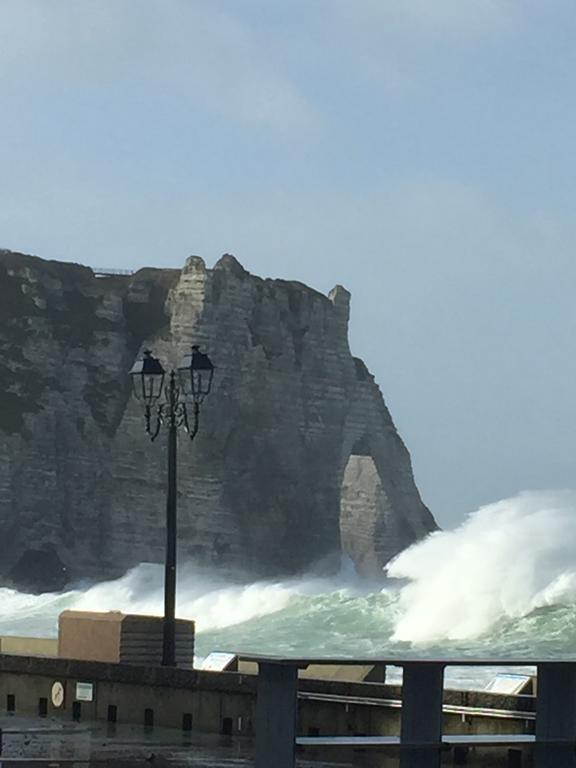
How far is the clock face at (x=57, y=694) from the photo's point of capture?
23.5m

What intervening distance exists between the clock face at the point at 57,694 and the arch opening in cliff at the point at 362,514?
416 ft

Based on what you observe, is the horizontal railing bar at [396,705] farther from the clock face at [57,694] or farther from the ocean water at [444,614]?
the ocean water at [444,614]

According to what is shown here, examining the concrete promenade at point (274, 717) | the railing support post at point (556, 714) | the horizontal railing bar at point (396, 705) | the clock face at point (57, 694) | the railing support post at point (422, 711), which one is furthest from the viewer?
the clock face at point (57, 694)

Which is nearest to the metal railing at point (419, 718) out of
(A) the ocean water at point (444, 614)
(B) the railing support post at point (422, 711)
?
(B) the railing support post at point (422, 711)

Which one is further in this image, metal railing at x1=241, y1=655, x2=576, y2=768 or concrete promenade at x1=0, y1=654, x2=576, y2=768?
concrete promenade at x1=0, y1=654, x2=576, y2=768

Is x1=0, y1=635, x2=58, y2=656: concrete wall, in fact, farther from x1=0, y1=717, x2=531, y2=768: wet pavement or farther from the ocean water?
the ocean water

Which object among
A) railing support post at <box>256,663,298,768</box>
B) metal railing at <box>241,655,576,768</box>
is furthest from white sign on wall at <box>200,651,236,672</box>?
railing support post at <box>256,663,298,768</box>

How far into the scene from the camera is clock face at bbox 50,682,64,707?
23.5 m

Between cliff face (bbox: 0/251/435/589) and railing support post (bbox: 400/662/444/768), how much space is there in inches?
4696

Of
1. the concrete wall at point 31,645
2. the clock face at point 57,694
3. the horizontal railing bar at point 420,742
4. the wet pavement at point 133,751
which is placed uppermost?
the concrete wall at point 31,645

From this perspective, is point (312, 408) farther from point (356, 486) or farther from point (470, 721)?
point (470, 721)

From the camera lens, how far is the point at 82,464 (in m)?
139

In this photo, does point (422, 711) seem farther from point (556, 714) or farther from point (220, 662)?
point (220, 662)

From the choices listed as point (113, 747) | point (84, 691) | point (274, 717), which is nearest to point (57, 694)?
point (84, 691)
